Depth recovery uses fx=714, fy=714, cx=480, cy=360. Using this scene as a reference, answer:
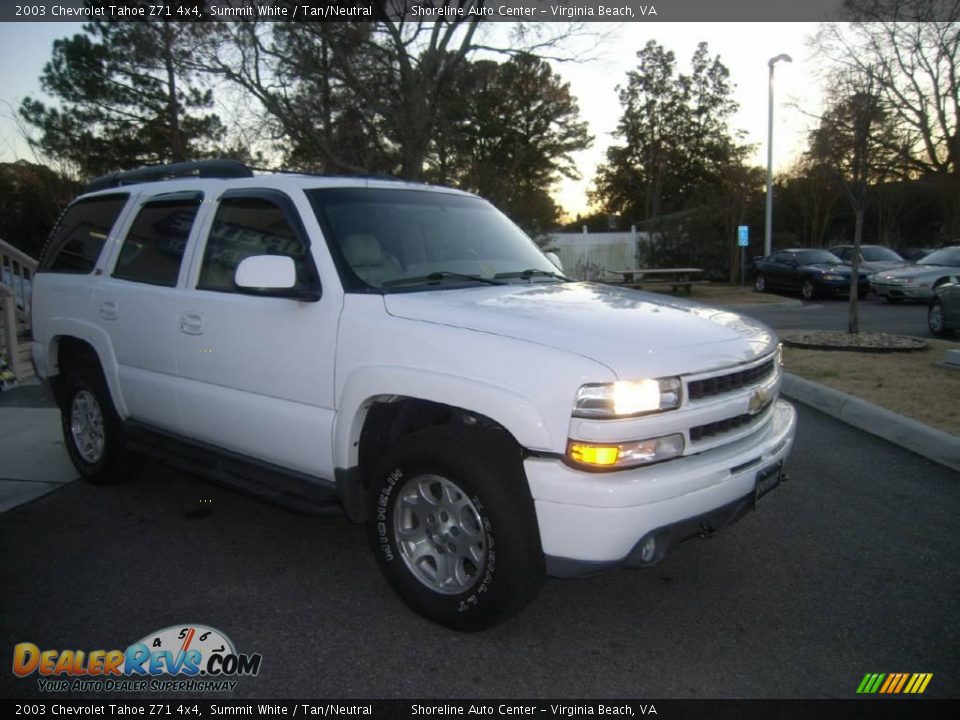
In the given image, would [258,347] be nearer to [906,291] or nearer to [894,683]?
[894,683]

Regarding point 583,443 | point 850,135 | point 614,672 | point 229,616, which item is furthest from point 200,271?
point 850,135

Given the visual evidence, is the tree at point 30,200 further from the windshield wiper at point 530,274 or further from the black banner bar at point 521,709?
the black banner bar at point 521,709

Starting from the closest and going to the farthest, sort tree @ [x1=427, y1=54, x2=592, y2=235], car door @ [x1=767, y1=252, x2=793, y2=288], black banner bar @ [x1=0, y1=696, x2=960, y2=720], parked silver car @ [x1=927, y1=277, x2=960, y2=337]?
black banner bar @ [x1=0, y1=696, x2=960, y2=720] → parked silver car @ [x1=927, y1=277, x2=960, y2=337] → car door @ [x1=767, y1=252, x2=793, y2=288] → tree @ [x1=427, y1=54, x2=592, y2=235]

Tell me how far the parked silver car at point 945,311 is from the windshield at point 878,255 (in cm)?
988

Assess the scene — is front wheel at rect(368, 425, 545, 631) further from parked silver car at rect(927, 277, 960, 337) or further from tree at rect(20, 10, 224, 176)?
tree at rect(20, 10, 224, 176)

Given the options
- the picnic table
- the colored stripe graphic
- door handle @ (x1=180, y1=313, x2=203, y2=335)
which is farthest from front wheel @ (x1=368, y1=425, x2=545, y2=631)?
the picnic table

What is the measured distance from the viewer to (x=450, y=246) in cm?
392

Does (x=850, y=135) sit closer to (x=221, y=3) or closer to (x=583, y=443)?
(x=583, y=443)

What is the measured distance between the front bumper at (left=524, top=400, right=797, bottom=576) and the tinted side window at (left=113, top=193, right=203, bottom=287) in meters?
2.70

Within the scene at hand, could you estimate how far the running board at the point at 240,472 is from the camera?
3424 mm

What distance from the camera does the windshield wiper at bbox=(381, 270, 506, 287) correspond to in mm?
3497

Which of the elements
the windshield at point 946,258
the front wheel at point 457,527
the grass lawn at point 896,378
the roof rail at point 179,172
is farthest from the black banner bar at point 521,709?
the windshield at point 946,258

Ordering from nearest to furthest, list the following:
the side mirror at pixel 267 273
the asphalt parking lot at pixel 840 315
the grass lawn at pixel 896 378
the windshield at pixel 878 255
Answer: the side mirror at pixel 267 273 → the grass lawn at pixel 896 378 → the asphalt parking lot at pixel 840 315 → the windshield at pixel 878 255

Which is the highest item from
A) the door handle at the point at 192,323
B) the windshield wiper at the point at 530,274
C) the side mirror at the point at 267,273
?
the side mirror at the point at 267,273
